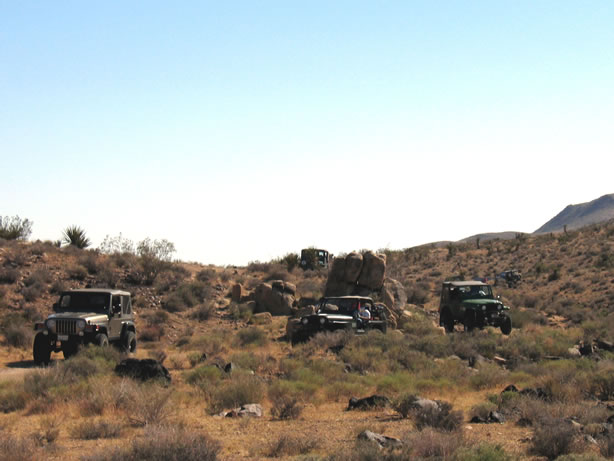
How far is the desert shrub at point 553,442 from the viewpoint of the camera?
9539 millimetres

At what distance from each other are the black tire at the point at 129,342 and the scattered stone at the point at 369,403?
10655mm

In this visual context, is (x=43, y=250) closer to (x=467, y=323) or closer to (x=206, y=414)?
(x=467, y=323)

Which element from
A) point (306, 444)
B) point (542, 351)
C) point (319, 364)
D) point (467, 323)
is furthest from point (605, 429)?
point (467, 323)

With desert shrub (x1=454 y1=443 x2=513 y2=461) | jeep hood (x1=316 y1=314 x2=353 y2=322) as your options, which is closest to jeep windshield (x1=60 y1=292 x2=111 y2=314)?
jeep hood (x1=316 y1=314 x2=353 y2=322)

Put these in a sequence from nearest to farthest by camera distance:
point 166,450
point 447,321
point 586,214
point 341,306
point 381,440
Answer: point 166,450 → point 381,440 → point 341,306 → point 447,321 → point 586,214

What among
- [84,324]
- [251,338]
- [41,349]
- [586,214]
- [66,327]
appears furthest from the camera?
[586,214]

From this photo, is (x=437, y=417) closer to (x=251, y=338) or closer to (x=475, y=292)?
(x=251, y=338)

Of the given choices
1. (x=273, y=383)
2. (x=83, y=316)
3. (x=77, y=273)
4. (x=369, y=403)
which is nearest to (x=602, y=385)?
(x=369, y=403)

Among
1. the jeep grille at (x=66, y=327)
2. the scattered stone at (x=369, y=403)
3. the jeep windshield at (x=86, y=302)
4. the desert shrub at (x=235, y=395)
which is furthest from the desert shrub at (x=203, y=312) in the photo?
the scattered stone at (x=369, y=403)

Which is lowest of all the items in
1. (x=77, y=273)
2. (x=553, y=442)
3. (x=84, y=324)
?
(x=553, y=442)

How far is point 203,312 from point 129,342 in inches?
564

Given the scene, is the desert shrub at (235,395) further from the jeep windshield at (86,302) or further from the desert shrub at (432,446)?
the jeep windshield at (86,302)

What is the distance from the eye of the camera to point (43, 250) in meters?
41.1

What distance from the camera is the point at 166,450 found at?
8109 mm
